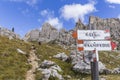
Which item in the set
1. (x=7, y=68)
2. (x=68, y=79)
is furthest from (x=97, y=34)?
(x=7, y=68)

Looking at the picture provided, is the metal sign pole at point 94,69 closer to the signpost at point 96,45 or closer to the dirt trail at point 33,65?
the signpost at point 96,45

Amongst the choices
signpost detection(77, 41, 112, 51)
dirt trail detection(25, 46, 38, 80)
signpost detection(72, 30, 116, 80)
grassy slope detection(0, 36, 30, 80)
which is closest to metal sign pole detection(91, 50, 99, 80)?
signpost detection(72, 30, 116, 80)

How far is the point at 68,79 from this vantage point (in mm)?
54062

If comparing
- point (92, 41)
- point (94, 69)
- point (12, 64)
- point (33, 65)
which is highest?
point (92, 41)

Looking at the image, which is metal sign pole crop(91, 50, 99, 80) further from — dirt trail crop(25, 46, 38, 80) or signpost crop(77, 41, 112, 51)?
dirt trail crop(25, 46, 38, 80)

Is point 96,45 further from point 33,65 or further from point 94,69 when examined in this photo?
point 33,65

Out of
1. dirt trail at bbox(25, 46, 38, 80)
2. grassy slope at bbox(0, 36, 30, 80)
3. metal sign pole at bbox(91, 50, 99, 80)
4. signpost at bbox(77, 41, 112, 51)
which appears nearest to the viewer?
metal sign pole at bbox(91, 50, 99, 80)

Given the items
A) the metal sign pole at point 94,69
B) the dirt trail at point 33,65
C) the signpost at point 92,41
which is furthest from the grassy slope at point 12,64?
the metal sign pole at point 94,69

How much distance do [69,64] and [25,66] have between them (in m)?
13.9

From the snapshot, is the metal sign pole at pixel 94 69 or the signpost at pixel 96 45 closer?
the metal sign pole at pixel 94 69

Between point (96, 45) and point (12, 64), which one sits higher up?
point (96, 45)

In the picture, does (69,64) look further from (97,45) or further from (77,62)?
(97,45)

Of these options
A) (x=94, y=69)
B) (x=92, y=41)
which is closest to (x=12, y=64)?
(x=92, y=41)

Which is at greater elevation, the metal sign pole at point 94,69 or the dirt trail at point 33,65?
the metal sign pole at point 94,69
